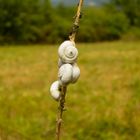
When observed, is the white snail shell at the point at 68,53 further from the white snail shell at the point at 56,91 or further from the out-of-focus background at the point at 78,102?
the out-of-focus background at the point at 78,102

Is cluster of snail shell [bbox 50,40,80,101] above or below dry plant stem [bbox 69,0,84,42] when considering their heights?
below

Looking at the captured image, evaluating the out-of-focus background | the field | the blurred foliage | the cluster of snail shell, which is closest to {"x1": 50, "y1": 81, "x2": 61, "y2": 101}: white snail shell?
the cluster of snail shell

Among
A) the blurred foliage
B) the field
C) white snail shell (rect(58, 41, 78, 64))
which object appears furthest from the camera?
the blurred foliage

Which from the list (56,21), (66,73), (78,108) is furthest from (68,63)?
(56,21)

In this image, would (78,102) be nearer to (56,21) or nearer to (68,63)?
(68,63)

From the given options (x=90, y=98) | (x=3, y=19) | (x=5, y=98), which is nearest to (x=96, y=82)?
(x=90, y=98)

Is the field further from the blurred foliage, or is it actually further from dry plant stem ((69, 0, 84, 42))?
the blurred foliage

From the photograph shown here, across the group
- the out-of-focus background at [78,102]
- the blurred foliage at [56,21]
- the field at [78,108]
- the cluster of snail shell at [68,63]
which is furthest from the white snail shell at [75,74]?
the blurred foliage at [56,21]
